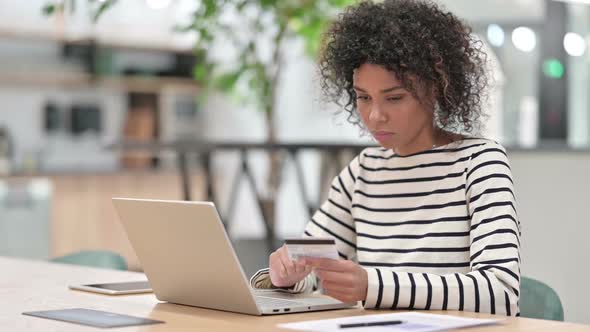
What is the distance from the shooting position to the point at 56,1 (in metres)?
7.20

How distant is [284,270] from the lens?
1991 millimetres

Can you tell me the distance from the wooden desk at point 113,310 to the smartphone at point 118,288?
0.09ft

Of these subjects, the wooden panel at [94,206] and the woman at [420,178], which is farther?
the wooden panel at [94,206]

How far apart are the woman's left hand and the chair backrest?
0.48 metres

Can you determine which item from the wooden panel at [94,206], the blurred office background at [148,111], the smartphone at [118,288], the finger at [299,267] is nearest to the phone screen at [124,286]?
the smartphone at [118,288]

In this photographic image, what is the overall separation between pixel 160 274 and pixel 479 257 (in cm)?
62

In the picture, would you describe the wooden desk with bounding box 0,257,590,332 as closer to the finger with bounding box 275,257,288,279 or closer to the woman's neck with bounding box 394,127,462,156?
the finger with bounding box 275,257,288,279

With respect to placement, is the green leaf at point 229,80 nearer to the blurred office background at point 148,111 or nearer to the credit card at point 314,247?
the blurred office background at point 148,111

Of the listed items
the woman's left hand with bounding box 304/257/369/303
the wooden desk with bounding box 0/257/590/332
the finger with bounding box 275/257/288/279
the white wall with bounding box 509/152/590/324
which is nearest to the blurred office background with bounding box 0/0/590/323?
the white wall with bounding box 509/152/590/324

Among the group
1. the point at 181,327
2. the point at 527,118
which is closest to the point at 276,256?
the point at 181,327

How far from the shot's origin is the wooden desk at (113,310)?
168 centimetres

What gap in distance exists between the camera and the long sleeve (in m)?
1.84

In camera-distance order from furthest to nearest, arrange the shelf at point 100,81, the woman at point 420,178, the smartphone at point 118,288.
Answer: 1. the shelf at point 100,81
2. the smartphone at point 118,288
3. the woman at point 420,178

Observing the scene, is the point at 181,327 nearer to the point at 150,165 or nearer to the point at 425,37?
the point at 425,37
